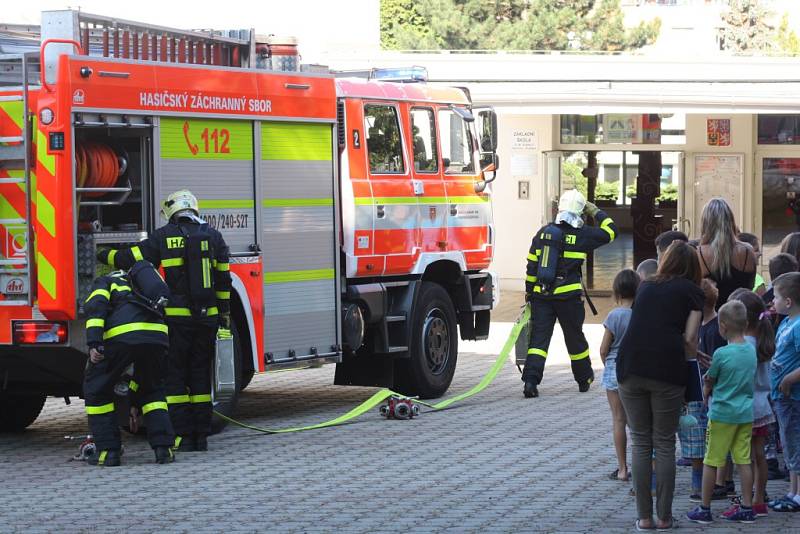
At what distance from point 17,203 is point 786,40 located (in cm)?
6175

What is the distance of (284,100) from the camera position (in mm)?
11383

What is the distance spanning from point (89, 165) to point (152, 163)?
55 cm

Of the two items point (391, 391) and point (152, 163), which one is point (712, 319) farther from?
point (391, 391)

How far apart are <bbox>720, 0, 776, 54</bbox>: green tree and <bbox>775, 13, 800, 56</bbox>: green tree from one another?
12.3m

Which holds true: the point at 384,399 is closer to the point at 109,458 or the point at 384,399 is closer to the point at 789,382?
the point at 109,458

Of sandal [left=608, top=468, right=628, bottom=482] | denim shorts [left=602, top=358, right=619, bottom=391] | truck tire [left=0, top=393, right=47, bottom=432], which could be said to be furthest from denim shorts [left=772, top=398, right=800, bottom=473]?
truck tire [left=0, top=393, right=47, bottom=432]

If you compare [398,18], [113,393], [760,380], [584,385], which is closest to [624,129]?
[584,385]

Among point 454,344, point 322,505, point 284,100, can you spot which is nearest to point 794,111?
point 454,344

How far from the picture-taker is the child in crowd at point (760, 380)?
7789 millimetres

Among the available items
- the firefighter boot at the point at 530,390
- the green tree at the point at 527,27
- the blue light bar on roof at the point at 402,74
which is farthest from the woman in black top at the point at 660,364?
the green tree at the point at 527,27

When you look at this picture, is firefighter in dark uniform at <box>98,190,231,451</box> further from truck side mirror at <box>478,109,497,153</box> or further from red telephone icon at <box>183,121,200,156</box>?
truck side mirror at <box>478,109,497,153</box>

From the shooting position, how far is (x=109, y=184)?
9953 mm

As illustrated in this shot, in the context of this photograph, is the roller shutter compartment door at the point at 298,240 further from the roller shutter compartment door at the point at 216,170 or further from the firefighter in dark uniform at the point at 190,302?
the firefighter in dark uniform at the point at 190,302

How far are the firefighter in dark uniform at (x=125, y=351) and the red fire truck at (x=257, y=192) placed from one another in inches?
13.8
